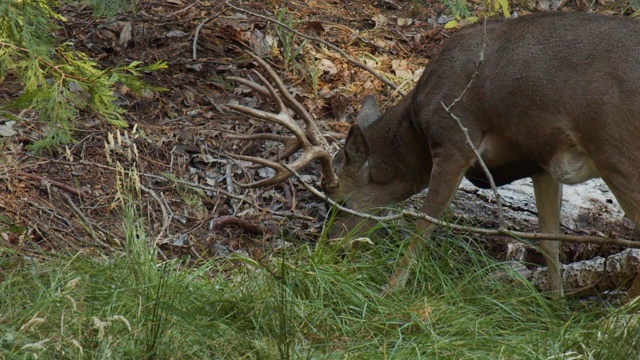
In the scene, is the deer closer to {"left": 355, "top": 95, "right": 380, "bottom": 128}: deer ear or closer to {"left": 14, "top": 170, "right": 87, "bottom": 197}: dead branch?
{"left": 355, "top": 95, "right": 380, "bottom": 128}: deer ear

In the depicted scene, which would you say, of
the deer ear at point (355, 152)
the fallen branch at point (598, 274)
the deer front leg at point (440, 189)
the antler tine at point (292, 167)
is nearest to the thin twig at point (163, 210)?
the antler tine at point (292, 167)

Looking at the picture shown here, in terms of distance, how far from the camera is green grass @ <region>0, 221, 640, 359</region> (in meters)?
4.26

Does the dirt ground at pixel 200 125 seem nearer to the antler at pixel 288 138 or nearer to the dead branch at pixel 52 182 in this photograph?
the dead branch at pixel 52 182

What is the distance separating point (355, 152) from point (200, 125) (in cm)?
183

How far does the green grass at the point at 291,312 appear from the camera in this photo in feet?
14.0

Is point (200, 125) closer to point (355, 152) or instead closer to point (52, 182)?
point (52, 182)

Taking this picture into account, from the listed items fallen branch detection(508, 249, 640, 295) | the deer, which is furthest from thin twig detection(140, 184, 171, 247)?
fallen branch detection(508, 249, 640, 295)

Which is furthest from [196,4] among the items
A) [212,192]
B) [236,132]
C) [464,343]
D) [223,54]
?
[464,343]

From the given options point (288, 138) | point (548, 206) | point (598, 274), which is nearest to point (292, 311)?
point (598, 274)

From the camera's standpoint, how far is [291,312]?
15.1 ft

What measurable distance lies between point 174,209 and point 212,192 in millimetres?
421

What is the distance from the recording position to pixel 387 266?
19.9 ft

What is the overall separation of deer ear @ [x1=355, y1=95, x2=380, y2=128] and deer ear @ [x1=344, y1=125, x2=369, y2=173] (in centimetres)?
41

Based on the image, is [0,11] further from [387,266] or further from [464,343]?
[464,343]
